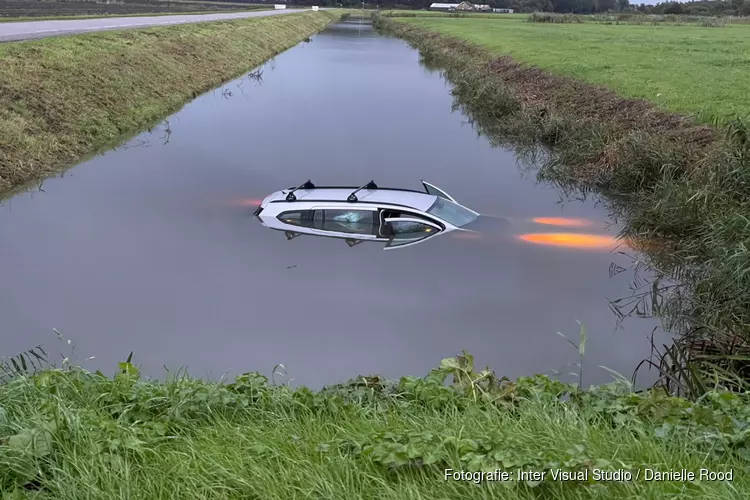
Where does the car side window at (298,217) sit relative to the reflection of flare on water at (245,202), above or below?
above

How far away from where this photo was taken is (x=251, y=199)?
46.0ft

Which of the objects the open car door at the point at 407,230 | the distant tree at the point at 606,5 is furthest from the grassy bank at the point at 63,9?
the distant tree at the point at 606,5

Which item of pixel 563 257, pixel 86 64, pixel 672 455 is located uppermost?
pixel 86 64

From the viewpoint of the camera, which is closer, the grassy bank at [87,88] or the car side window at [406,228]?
the car side window at [406,228]

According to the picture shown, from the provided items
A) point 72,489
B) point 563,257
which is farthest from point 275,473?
point 563,257

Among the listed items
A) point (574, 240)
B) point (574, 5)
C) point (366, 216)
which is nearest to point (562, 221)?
point (574, 240)

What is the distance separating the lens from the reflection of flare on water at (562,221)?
13062mm

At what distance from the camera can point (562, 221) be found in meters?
13.3

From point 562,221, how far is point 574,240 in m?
1.19

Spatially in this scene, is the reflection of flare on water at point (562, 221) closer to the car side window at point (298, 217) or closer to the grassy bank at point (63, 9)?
the car side window at point (298, 217)

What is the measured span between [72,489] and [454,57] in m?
39.2

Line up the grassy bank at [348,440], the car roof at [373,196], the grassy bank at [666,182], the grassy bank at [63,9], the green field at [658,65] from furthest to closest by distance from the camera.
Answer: the grassy bank at [63,9] → the green field at [658,65] → the car roof at [373,196] → the grassy bank at [666,182] → the grassy bank at [348,440]

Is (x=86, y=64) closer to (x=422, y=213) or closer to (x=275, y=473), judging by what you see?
(x=422, y=213)

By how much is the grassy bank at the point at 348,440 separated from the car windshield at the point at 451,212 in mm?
6364
